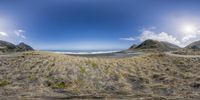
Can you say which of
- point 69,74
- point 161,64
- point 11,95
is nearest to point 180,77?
point 161,64

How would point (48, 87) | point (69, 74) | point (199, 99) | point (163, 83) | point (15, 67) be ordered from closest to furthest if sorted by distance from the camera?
point (199, 99), point (48, 87), point (163, 83), point (69, 74), point (15, 67)

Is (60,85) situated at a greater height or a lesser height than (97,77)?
lesser

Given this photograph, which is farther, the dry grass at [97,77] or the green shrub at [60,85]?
the green shrub at [60,85]

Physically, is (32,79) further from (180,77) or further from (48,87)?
(180,77)

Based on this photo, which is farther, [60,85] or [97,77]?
[97,77]

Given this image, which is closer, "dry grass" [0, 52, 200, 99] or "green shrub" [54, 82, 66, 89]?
"dry grass" [0, 52, 200, 99]

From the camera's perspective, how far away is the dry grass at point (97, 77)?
723 inches

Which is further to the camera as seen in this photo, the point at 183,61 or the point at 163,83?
the point at 183,61

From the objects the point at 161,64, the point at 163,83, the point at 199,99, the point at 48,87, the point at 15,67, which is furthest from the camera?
the point at 161,64

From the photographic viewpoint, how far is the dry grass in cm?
1838

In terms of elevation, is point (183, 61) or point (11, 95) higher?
point (183, 61)

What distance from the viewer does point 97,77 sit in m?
22.9

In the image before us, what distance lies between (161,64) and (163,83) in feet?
23.6

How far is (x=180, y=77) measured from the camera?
77.4ft
